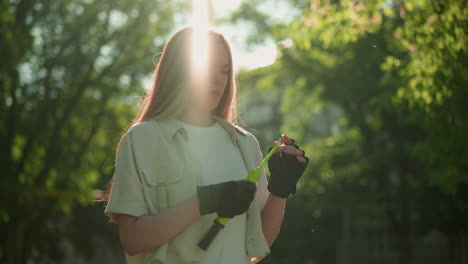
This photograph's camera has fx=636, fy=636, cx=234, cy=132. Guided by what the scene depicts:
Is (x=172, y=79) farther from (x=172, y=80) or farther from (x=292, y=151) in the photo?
(x=292, y=151)

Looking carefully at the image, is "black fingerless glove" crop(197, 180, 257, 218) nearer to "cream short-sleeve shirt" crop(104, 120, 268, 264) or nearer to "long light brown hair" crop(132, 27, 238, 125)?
"cream short-sleeve shirt" crop(104, 120, 268, 264)

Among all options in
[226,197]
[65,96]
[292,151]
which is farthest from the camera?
[65,96]

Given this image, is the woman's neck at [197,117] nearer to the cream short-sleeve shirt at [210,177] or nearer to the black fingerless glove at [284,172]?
the cream short-sleeve shirt at [210,177]

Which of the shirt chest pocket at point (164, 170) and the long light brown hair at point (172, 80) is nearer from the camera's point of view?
the shirt chest pocket at point (164, 170)

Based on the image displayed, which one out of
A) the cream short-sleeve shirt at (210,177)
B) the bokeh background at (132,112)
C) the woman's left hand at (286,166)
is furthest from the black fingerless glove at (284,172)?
the bokeh background at (132,112)

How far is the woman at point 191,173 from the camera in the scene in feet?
6.49

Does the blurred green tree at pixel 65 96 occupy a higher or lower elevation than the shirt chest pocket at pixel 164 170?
lower

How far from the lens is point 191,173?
2.11 metres

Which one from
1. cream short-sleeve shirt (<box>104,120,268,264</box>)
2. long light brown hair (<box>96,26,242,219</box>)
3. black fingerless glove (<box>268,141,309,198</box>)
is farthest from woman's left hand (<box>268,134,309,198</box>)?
→ long light brown hair (<box>96,26,242,219</box>)

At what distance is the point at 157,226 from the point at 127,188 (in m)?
0.16

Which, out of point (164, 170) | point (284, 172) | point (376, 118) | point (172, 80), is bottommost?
point (376, 118)

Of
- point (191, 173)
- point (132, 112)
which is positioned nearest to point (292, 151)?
point (191, 173)

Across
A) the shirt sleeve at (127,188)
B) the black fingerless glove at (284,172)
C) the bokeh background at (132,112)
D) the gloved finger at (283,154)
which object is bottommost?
the bokeh background at (132,112)

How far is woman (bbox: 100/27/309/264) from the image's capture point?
1.98 m
